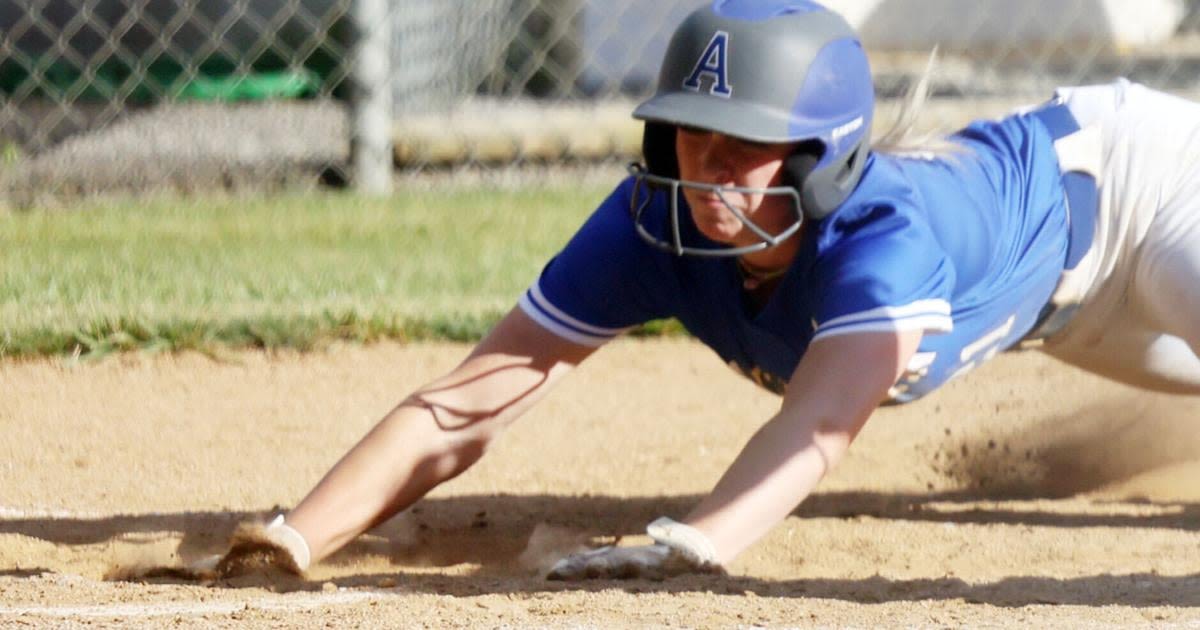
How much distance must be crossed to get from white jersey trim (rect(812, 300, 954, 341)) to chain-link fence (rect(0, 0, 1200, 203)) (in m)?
4.16

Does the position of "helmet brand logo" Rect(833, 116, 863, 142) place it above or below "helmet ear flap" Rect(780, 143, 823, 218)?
above

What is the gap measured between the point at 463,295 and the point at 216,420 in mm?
1114

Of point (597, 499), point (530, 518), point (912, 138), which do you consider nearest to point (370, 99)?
point (597, 499)

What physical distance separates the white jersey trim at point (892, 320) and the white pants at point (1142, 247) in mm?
560

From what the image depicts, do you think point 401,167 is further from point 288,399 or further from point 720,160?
point 720,160

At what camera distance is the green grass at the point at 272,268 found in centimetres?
423

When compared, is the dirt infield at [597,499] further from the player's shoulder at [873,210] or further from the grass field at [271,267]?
the player's shoulder at [873,210]

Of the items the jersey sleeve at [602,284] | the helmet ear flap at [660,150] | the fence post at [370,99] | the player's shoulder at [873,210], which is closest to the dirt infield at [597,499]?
the jersey sleeve at [602,284]

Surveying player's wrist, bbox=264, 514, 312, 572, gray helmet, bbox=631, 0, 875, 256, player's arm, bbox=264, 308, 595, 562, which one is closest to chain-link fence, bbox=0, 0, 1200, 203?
player's arm, bbox=264, 308, 595, 562

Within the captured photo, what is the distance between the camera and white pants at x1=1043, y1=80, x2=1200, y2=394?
2.95 meters

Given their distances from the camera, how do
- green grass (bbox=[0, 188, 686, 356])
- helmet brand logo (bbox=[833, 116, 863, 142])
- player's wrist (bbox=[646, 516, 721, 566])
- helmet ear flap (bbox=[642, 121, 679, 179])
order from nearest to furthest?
player's wrist (bbox=[646, 516, 721, 566]) < helmet brand logo (bbox=[833, 116, 863, 142]) < helmet ear flap (bbox=[642, 121, 679, 179]) < green grass (bbox=[0, 188, 686, 356])

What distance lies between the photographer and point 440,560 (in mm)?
3041

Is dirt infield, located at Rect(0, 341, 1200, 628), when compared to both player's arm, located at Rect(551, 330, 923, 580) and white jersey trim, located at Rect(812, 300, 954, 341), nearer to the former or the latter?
player's arm, located at Rect(551, 330, 923, 580)

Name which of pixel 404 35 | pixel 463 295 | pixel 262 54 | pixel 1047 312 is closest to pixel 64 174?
pixel 262 54
